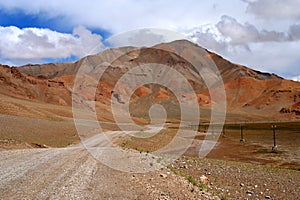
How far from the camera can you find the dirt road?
11.4 m

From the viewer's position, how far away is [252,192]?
15617 mm

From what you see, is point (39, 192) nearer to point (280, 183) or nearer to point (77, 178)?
point (77, 178)

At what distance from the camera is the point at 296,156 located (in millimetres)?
34625

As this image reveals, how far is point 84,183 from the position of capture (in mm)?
12844

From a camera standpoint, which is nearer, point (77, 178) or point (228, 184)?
point (77, 178)

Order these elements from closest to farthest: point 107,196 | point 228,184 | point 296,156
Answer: point 107,196, point 228,184, point 296,156

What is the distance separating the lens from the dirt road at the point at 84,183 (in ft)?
37.4

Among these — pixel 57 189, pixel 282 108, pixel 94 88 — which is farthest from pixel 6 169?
pixel 282 108

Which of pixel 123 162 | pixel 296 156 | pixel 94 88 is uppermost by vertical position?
pixel 94 88

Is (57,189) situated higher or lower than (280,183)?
higher

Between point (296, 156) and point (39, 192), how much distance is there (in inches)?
1165

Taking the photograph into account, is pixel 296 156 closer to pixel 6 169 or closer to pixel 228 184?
pixel 228 184

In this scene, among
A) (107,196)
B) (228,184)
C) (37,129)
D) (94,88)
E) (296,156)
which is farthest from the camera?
(94,88)

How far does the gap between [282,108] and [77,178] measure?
7263 inches
